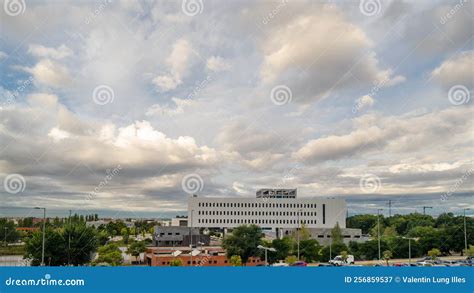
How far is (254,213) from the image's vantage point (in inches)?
733

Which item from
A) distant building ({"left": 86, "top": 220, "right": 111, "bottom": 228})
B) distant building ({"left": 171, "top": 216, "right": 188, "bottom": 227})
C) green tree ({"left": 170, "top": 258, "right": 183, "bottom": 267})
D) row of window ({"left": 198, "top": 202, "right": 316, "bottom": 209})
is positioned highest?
row of window ({"left": 198, "top": 202, "right": 316, "bottom": 209})

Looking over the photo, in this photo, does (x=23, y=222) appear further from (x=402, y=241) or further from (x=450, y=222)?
(x=450, y=222)

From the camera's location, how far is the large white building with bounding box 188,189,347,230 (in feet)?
60.5

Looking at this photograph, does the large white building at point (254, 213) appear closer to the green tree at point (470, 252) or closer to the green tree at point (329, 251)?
the green tree at point (329, 251)

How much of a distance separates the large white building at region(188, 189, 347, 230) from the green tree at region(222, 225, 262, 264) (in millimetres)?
8579

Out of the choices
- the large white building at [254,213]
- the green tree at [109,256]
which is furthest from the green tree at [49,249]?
the large white building at [254,213]

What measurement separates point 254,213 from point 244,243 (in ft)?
29.6

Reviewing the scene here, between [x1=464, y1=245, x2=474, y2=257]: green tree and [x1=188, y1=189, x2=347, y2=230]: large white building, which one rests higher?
[x1=188, y1=189, x2=347, y2=230]: large white building

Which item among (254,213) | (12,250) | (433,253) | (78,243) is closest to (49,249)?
(78,243)

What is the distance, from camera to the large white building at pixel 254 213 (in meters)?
18.5

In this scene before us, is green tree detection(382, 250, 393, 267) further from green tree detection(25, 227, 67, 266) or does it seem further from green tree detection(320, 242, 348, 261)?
green tree detection(25, 227, 67, 266)

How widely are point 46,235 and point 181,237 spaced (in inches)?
361

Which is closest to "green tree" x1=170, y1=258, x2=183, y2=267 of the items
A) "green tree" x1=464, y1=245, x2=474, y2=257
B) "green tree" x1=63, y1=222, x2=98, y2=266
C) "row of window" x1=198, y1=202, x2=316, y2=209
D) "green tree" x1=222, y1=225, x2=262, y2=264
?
"green tree" x1=222, y1=225, x2=262, y2=264

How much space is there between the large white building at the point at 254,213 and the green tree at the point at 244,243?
8579 mm
